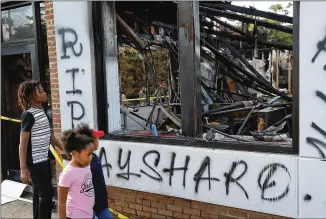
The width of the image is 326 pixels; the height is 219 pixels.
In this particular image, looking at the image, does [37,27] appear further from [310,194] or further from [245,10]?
[310,194]

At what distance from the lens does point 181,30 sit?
3641 millimetres

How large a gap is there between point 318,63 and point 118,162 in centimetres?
238

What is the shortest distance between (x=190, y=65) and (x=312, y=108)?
1295mm

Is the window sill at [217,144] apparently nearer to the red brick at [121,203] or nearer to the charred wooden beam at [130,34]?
the red brick at [121,203]

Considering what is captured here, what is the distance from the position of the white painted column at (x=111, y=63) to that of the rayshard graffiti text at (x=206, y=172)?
1.41 feet

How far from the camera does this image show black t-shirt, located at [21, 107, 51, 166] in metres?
3.46

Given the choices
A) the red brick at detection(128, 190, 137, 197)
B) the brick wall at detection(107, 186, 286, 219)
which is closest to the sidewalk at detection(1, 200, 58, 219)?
the brick wall at detection(107, 186, 286, 219)

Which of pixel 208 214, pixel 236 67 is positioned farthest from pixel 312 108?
pixel 236 67

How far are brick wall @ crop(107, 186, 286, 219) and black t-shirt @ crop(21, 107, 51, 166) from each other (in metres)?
1.09

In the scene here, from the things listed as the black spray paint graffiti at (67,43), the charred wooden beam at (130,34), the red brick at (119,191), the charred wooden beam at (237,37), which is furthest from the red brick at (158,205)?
the charred wooden beam at (237,37)

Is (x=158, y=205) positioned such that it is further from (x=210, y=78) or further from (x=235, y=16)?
(x=235, y=16)

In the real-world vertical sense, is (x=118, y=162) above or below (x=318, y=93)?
below

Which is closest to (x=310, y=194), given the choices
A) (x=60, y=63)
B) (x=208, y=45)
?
(x=60, y=63)

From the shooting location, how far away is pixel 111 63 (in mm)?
4266
